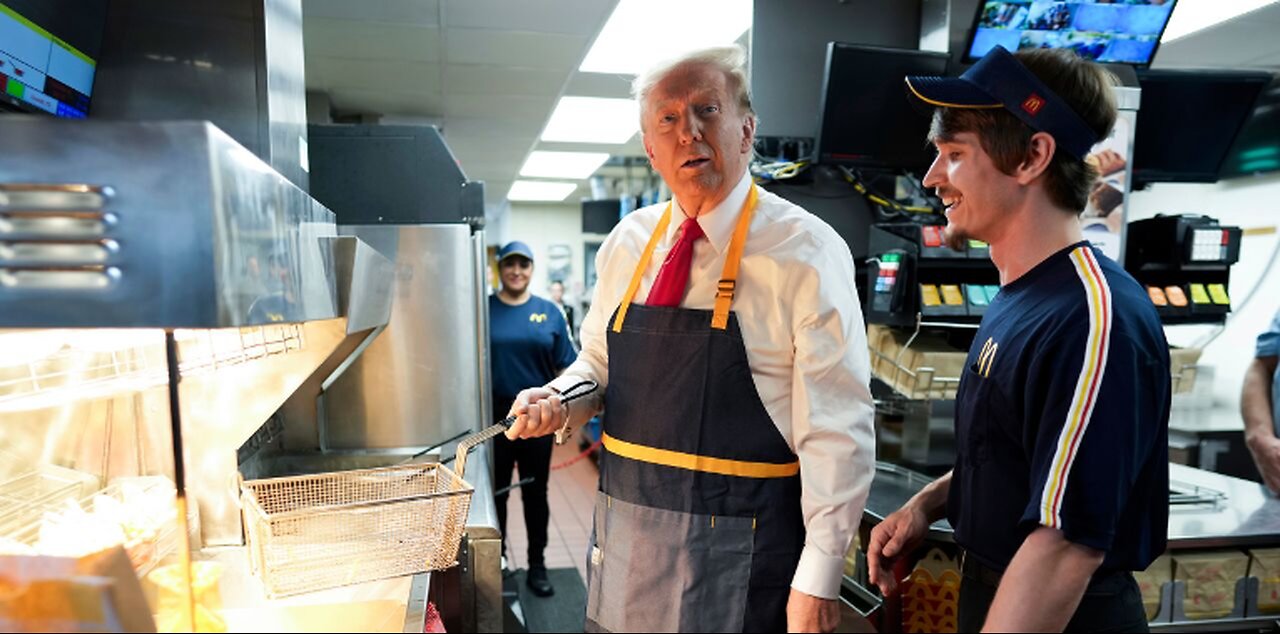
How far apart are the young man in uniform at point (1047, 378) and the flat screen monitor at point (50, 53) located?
1716mm

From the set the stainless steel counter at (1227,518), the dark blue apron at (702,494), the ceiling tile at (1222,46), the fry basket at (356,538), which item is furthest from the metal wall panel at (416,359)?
the ceiling tile at (1222,46)

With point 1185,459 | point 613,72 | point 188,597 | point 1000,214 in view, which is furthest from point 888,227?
point 613,72

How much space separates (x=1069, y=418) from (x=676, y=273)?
2.52ft

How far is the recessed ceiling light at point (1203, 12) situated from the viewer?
3.65 metres

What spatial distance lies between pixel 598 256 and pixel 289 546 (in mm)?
933

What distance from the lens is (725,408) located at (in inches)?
56.2

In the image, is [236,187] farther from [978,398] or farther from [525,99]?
[525,99]

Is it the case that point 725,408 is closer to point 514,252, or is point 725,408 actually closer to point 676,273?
point 676,273

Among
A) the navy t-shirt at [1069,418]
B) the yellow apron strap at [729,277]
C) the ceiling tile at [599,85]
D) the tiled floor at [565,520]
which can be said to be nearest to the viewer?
the navy t-shirt at [1069,418]

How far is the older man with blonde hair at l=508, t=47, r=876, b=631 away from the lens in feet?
4.43

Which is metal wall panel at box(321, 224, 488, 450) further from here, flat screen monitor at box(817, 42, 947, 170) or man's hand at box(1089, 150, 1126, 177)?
man's hand at box(1089, 150, 1126, 177)

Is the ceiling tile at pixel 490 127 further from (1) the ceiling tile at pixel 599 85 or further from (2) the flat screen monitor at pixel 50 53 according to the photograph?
(2) the flat screen monitor at pixel 50 53

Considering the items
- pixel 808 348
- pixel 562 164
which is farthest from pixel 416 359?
pixel 562 164

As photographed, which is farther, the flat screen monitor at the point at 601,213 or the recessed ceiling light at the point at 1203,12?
the flat screen monitor at the point at 601,213
